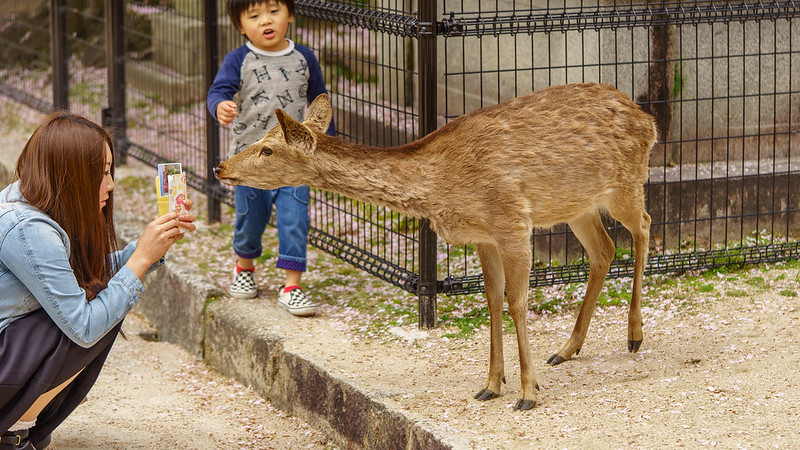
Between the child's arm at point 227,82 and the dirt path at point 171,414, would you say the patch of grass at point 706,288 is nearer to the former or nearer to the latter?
the dirt path at point 171,414

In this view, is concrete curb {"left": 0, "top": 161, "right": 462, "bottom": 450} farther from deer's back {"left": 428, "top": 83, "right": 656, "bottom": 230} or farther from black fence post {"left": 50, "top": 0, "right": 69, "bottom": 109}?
black fence post {"left": 50, "top": 0, "right": 69, "bottom": 109}

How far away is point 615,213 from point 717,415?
1.15 metres

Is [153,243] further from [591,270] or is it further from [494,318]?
[591,270]

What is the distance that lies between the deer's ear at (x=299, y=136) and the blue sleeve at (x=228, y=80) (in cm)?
135

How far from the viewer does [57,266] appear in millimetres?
3605

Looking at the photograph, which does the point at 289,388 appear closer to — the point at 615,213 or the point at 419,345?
the point at 419,345

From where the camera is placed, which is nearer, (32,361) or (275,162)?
(32,361)

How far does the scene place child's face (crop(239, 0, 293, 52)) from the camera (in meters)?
5.39

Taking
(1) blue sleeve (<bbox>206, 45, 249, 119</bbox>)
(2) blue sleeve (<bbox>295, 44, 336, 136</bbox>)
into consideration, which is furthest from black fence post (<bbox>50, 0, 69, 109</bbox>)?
(2) blue sleeve (<bbox>295, 44, 336, 136</bbox>)

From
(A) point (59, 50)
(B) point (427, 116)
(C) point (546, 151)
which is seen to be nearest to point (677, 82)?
(B) point (427, 116)

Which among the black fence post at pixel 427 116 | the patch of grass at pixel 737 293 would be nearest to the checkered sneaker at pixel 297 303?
the black fence post at pixel 427 116

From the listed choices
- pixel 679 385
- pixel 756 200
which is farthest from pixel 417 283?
pixel 756 200

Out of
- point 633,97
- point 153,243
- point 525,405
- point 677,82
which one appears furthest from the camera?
point 677,82

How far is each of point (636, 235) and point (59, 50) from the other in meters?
7.16
